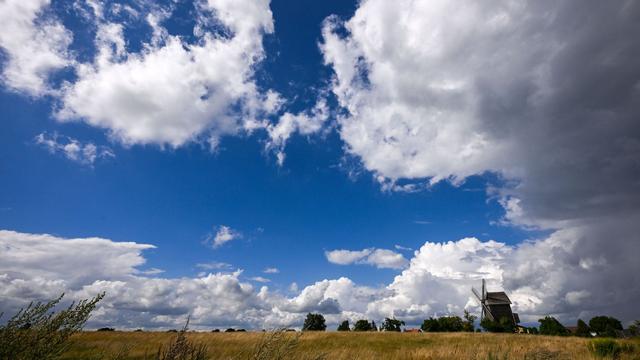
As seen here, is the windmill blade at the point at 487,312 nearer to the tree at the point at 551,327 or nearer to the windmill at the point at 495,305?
the windmill at the point at 495,305

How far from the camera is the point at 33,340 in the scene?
4715 millimetres

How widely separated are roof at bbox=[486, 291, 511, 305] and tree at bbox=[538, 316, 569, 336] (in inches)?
984

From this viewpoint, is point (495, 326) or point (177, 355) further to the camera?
point (495, 326)

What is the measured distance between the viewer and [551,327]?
6031 centimetres

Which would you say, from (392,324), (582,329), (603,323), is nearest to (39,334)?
(392,324)

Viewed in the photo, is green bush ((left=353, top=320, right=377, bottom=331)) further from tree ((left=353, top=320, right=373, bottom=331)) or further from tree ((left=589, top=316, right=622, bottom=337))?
tree ((left=589, top=316, right=622, bottom=337))

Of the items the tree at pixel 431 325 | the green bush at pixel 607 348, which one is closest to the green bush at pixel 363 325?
the tree at pixel 431 325

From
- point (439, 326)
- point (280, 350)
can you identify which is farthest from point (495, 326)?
point (280, 350)

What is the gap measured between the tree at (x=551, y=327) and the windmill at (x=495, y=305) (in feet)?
74.1

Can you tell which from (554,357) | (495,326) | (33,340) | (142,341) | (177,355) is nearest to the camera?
(33,340)

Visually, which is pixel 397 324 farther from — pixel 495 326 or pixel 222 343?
pixel 222 343

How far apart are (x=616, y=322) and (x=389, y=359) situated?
8673cm

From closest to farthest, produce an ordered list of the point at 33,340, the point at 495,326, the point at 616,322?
the point at 33,340, the point at 495,326, the point at 616,322

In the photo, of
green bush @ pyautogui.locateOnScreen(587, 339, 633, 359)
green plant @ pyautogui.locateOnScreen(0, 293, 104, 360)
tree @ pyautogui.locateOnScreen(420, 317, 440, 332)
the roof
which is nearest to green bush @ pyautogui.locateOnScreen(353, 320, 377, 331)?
tree @ pyautogui.locateOnScreen(420, 317, 440, 332)
